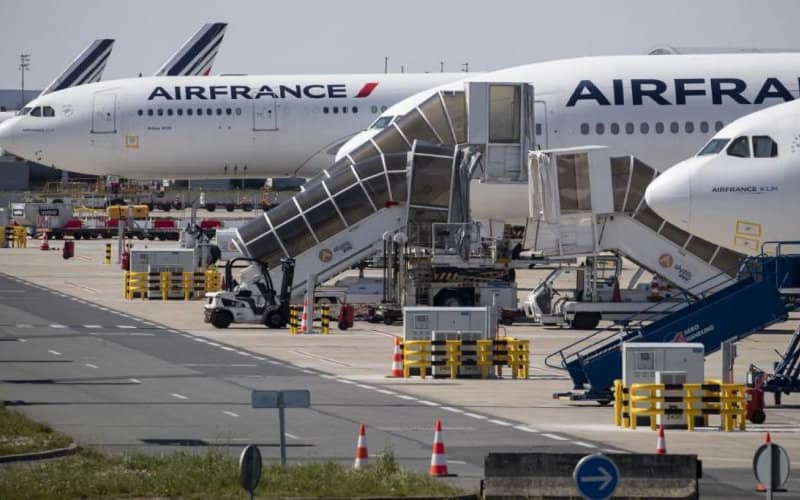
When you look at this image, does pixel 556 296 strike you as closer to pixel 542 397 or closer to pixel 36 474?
pixel 542 397

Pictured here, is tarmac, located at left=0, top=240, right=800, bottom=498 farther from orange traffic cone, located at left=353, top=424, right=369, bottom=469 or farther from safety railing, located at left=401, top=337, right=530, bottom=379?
orange traffic cone, located at left=353, top=424, right=369, bottom=469

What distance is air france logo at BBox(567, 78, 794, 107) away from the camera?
201ft

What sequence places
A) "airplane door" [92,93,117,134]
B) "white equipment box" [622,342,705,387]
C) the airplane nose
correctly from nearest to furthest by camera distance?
"white equipment box" [622,342,705,387] → the airplane nose → "airplane door" [92,93,117,134]

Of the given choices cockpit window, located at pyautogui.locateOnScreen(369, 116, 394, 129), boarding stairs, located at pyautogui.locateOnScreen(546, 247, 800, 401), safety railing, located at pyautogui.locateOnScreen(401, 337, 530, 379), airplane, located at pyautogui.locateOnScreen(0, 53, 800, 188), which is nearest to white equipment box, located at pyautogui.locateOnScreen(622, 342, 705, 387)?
boarding stairs, located at pyautogui.locateOnScreen(546, 247, 800, 401)

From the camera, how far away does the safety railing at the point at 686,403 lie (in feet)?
106

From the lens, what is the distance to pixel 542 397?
36.8 meters

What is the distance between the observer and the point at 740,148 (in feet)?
137

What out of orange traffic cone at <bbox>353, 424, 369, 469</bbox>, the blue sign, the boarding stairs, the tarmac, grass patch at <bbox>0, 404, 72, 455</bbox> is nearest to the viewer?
the blue sign

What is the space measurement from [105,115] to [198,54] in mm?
55016

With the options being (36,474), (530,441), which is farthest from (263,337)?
(36,474)

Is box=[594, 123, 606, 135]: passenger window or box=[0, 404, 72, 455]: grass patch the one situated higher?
box=[594, 123, 606, 135]: passenger window

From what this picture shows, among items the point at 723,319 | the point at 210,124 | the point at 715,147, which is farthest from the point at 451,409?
the point at 210,124

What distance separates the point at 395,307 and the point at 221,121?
32998mm

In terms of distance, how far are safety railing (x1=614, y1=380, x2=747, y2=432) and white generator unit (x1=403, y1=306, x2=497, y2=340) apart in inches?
338
